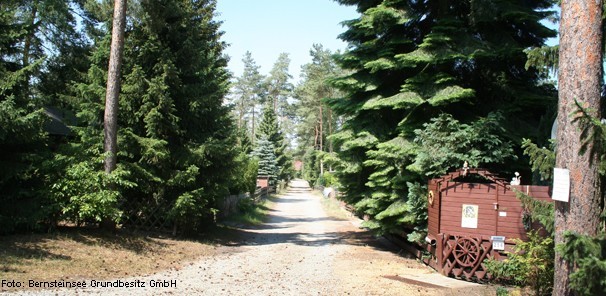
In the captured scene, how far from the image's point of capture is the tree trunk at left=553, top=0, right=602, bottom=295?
5734mm

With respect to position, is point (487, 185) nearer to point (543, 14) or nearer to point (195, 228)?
point (543, 14)

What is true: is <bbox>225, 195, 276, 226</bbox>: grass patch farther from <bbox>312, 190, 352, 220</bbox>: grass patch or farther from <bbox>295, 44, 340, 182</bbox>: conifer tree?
<bbox>295, 44, 340, 182</bbox>: conifer tree

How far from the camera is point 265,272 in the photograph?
32.9 feet

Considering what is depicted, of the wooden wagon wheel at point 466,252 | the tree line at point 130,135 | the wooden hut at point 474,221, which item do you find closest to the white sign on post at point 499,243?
the wooden hut at point 474,221

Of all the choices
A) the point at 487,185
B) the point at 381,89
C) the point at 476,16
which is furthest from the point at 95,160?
the point at 476,16

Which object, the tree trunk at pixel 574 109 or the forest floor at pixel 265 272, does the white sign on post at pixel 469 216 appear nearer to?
the forest floor at pixel 265 272

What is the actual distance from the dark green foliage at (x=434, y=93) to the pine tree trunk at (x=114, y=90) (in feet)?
21.6

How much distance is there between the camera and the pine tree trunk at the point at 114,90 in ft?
39.4

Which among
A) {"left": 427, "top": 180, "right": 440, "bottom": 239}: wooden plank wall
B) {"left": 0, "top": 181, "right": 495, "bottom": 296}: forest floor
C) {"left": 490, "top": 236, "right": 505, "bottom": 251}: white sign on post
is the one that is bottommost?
{"left": 0, "top": 181, "right": 495, "bottom": 296}: forest floor

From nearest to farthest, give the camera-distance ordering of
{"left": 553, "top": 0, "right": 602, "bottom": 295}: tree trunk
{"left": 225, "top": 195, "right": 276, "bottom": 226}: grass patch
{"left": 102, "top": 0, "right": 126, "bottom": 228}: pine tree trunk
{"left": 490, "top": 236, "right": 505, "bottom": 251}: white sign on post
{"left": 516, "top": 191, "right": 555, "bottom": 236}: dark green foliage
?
{"left": 553, "top": 0, "right": 602, "bottom": 295}: tree trunk < {"left": 516, "top": 191, "right": 555, "bottom": 236}: dark green foliage < {"left": 490, "top": 236, "right": 505, "bottom": 251}: white sign on post < {"left": 102, "top": 0, "right": 126, "bottom": 228}: pine tree trunk < {"left": 225, "top": 195, "right": 276, "bottom": 226}: grass patch

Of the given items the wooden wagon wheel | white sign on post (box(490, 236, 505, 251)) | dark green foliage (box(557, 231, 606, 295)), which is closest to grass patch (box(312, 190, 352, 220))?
the wooden wagon wheel

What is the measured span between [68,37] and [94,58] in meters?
7.34

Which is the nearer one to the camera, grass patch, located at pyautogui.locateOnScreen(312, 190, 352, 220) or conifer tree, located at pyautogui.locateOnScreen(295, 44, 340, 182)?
grass patch, located at pyautogui.locateOnScreen(312, 190, 352, 220)

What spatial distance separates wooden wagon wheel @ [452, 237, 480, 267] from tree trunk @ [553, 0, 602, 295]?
10.7 ft
